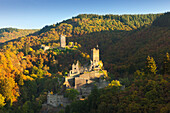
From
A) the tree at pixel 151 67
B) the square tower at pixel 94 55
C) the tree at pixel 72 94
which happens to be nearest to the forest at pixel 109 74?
the tree at pixel 151 67

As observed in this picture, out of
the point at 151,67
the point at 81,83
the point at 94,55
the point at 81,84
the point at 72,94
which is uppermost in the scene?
the point at 151,67

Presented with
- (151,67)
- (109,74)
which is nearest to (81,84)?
(109,74)

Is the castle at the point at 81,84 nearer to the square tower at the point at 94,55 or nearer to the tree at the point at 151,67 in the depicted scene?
the square tower at the point at 94,55

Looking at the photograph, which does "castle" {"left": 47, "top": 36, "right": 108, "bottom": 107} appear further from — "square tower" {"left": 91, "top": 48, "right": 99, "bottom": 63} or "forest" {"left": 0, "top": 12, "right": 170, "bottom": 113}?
"square tower" {"left": 91, "top": 48, "right": 99, "bottom": 63}

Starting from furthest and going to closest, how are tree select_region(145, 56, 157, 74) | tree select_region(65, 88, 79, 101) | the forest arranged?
tree select_region(65, 88, 79, 101)
tree select_region(145, 56, 157, 74)
the forest

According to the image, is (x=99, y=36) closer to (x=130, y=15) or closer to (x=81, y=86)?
(x=81, y=86)

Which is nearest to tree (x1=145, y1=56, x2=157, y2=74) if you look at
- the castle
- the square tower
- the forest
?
the forest

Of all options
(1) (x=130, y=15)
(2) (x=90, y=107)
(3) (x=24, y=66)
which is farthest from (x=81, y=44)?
(1) (x=130, y=15)

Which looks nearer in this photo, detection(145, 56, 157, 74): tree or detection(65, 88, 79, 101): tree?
detection(145, 56, 157, 74): tree

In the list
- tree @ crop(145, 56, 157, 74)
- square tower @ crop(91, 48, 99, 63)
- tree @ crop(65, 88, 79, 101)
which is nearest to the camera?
tree @ crop(145, 56, 157, 74)

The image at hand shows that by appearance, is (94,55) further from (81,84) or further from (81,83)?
(81,84)

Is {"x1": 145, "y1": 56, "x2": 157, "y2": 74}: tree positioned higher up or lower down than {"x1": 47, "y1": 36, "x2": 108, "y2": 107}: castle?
higher up
